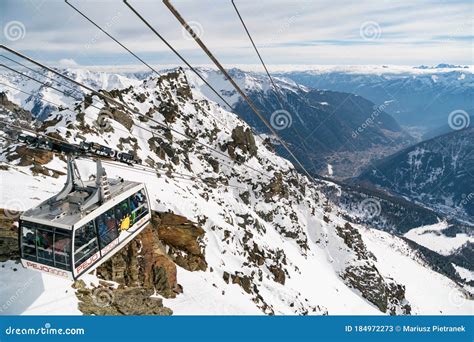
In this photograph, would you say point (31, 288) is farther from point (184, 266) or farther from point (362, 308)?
point (362, 308)

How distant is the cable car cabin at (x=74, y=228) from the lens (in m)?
14.6

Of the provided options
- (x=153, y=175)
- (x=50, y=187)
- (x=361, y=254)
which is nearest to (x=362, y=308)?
(x=361, y=254)

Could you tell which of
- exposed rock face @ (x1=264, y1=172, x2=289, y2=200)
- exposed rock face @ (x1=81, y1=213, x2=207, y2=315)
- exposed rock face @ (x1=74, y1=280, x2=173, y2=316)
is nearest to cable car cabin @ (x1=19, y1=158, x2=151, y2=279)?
exposed rock face @ (x1=74, y1=280, x2=173, y2=316)

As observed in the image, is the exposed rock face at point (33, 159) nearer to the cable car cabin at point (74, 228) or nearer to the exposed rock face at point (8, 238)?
the exposed rock face at point (8, 238)

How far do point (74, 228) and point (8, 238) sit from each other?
31.5ft

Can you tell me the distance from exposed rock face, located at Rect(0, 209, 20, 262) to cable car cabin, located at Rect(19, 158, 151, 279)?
5899 mm

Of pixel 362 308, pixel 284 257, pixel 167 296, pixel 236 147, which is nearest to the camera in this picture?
pixel 167 296

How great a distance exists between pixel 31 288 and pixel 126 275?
8544 millimetres

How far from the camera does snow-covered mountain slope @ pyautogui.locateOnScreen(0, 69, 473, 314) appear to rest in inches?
1249

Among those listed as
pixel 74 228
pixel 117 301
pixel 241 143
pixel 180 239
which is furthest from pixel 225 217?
pixel 241 143

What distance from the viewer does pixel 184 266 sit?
37.4 metres

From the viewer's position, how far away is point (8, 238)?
20578 millimetres

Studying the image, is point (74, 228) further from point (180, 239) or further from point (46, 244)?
point (180, 239)

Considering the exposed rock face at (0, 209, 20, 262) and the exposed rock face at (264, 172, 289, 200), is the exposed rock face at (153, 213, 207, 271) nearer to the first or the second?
the exposed rock face at (0, 209, 20, 262)
